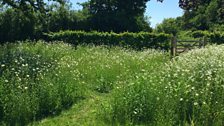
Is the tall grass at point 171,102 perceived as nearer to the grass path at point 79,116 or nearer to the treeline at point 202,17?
the grass path at point 79,116

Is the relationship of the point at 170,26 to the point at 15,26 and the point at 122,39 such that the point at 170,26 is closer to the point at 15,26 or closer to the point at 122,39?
the point at 15,26

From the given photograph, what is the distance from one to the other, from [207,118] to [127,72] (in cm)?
661

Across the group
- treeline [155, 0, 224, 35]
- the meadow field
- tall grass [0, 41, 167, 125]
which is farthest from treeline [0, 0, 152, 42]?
the meadow field

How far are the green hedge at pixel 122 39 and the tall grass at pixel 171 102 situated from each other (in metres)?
19.4

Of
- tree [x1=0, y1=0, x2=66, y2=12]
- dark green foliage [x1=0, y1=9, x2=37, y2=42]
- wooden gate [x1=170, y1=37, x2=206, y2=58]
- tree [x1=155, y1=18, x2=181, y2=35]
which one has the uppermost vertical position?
tree [x1=0, y1=0, x2=66, y2=12]

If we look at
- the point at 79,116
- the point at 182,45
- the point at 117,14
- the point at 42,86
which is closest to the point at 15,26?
the point at 117,14

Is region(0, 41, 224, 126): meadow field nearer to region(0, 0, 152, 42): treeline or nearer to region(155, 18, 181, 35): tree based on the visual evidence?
region(0, 0, 152, 42): treeline

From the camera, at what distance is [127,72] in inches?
580

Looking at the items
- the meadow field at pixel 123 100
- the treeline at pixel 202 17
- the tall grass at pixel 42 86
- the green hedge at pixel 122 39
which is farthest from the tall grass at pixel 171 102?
the treeline at pixel 202 17

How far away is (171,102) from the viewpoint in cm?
883

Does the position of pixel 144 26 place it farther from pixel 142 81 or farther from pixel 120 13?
pixel 142 81

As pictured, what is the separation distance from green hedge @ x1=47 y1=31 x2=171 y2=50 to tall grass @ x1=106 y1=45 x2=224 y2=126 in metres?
19.4

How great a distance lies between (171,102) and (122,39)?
2145cm

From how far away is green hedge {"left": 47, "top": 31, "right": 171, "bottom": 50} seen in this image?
29.4 meters
